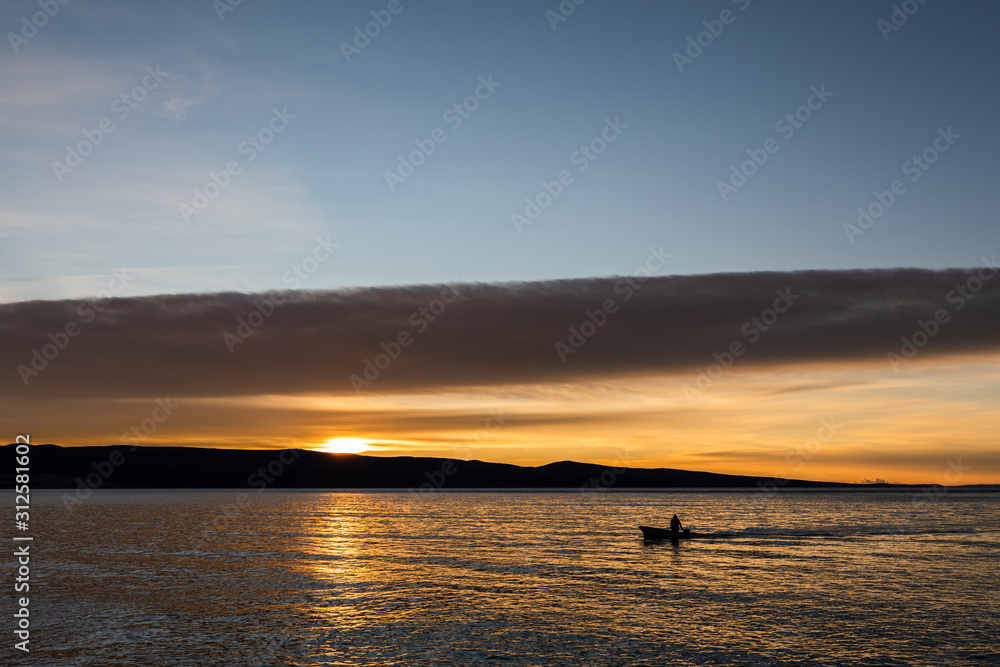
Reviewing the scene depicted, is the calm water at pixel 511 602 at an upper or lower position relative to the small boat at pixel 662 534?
lower

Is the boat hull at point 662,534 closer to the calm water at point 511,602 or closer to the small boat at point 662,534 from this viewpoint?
the small boat at point 662,534

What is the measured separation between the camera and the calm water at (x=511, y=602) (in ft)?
107

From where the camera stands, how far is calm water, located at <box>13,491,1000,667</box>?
32.6 m

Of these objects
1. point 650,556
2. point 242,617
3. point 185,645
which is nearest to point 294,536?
point 650,556

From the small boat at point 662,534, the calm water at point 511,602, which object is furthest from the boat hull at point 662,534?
the calm water at point 511,602

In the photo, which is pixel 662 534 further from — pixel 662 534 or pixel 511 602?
pixel 511 602

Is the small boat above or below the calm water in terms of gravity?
above

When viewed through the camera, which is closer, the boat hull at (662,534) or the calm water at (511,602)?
the calm water at (511,602)

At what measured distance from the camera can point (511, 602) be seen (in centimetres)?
4444

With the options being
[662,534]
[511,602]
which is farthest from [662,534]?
[511,602]

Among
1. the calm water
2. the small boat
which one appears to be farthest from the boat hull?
the calm water

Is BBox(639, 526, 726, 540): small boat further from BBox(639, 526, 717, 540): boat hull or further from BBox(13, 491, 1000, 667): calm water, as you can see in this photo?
BBox(13, 491, 1000, 667): calm water

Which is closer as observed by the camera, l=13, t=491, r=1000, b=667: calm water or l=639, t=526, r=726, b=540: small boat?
l=13, t=491, r=1000, b=667: calm water

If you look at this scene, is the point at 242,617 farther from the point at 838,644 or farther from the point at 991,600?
the point at 991,600
